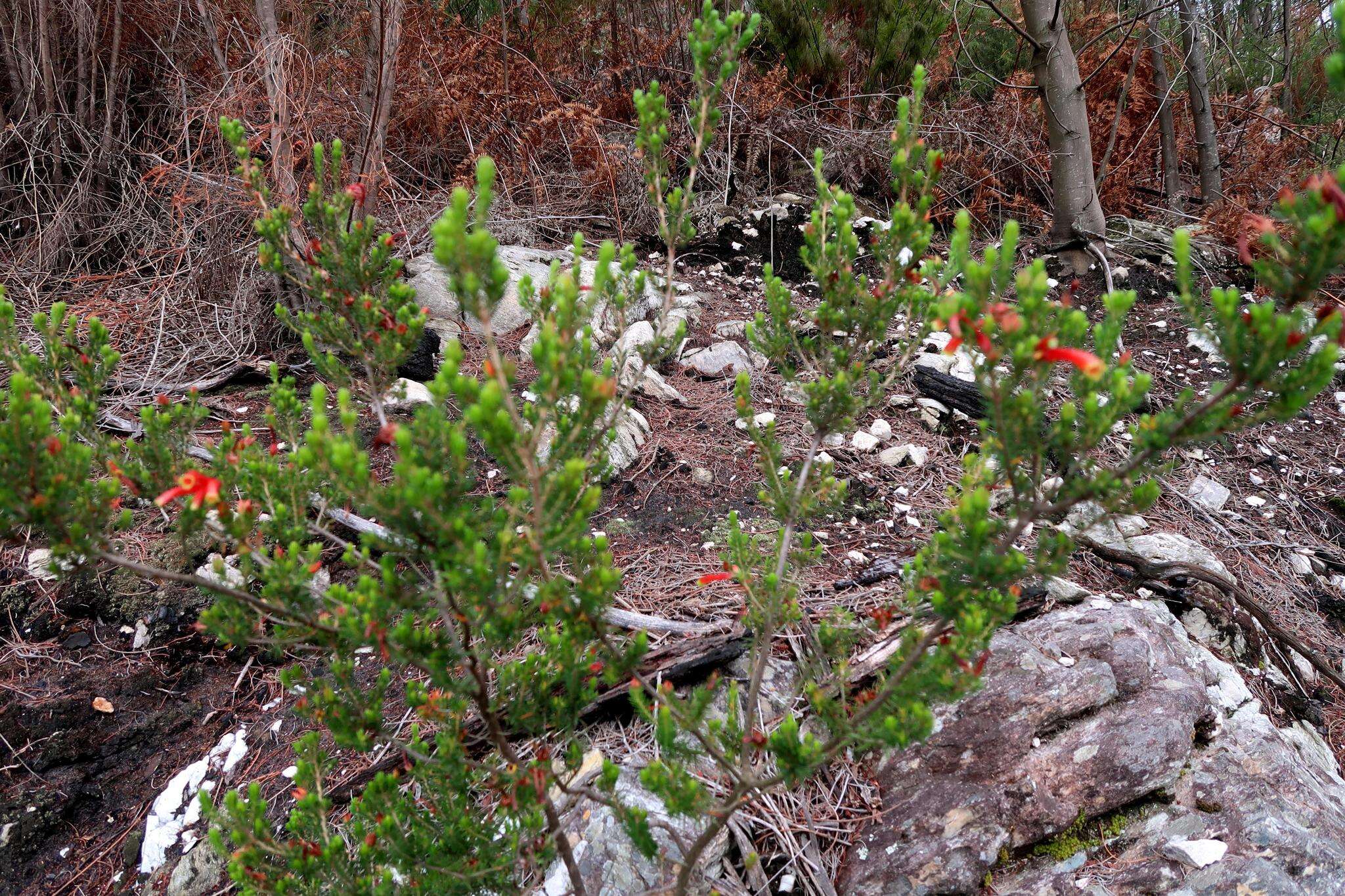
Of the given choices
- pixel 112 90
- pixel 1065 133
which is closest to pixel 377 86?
pixel 112 90

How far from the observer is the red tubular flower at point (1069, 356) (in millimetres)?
1228

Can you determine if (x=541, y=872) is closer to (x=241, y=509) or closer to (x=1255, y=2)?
(x=241, y=509)

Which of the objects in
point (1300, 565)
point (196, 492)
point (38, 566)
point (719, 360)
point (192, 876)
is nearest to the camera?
point (196, 492)

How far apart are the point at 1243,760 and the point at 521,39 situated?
22.1 ft

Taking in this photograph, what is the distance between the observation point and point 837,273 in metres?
1.88

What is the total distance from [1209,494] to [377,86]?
197 inches

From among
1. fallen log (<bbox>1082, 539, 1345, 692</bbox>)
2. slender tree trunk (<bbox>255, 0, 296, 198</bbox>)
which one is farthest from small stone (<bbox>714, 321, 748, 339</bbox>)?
slender tree trunk (<bbox>255, 0, 296, 198</bbox>)

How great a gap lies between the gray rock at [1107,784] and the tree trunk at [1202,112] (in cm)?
526

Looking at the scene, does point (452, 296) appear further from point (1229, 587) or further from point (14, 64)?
point (1229, 587)

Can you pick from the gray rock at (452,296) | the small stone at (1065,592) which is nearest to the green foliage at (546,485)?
the small stone at (1065,592)

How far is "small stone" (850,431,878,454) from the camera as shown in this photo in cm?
389

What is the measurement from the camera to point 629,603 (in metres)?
2.87

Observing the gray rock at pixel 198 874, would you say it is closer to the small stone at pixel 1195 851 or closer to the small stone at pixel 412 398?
the small stone at pixel 412 398

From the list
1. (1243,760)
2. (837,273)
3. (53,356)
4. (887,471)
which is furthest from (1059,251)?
(53,356)
